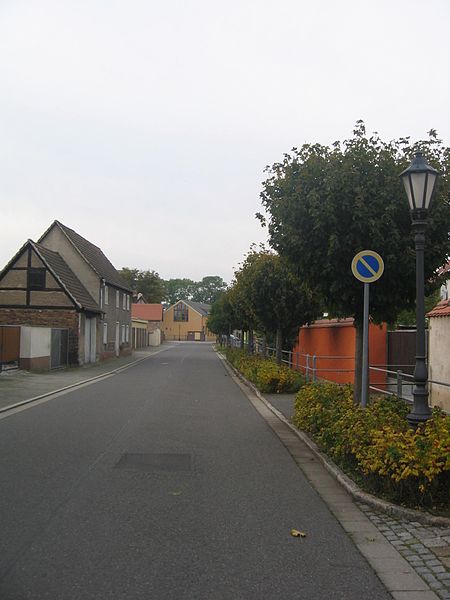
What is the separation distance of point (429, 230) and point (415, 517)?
4.90 m

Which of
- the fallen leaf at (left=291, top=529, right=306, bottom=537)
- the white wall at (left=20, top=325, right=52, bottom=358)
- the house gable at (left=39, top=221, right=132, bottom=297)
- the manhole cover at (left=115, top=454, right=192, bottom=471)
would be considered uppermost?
the house gable at (left=39, top=221, right=132, bottom=297)

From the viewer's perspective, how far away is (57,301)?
32.2 metres

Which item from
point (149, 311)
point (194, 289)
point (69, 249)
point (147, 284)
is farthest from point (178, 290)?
point (69, 249)

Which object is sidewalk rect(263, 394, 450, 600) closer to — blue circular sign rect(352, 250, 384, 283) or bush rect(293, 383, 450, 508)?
bush rect(293, 383, 450, 508)

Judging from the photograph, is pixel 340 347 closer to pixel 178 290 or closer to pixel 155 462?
pixel 155 462

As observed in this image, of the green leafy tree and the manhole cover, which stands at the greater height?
the green leafy tree

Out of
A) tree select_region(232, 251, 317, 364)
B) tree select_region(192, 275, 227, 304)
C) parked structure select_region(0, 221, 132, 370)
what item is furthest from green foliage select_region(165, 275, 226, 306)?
tree select_region(232, 251, 317, 364)

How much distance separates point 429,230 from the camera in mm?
9344

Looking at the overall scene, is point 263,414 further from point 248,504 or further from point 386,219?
point 248,504

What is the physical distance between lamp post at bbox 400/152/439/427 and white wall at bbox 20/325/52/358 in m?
20.9

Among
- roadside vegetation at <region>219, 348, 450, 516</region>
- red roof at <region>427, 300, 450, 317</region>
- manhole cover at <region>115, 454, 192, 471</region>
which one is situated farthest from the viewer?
red roof at <region>427, 300, 450, 317</region>

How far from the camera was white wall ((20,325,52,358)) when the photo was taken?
2567cm

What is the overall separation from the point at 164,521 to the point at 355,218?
5.30 meters

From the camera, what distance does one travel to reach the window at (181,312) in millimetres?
123312
